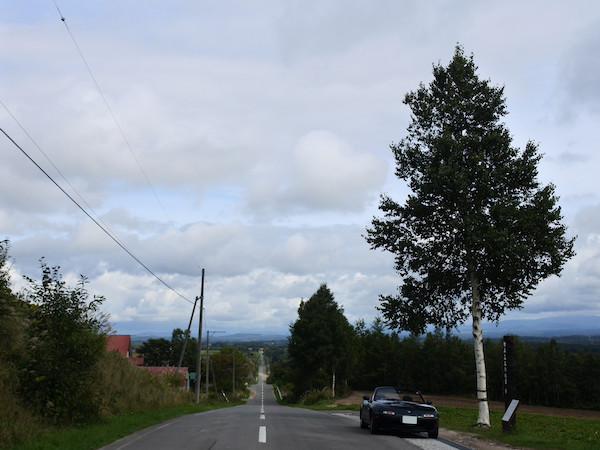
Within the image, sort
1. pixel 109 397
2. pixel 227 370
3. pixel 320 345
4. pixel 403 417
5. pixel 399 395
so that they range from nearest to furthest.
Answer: pixel 403 417 → pixel 399 395 → pixel 109 397 → pixel 320 345 → pixel 227 370

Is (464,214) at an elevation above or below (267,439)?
above

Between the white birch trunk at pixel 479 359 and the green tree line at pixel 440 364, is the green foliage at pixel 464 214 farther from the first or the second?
the green tree line at pixel 440 364

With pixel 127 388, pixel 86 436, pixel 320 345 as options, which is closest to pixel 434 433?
pixel 86 436

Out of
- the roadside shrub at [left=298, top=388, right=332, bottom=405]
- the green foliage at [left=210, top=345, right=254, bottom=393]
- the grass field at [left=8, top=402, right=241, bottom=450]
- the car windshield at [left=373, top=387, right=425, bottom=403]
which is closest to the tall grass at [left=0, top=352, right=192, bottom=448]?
the grass field at [left=8, top=402, right=241, bottom=450]

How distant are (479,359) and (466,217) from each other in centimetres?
479

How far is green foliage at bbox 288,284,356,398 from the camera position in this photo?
181 ft

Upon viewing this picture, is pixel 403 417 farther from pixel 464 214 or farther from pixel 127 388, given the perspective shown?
pixel 127 388

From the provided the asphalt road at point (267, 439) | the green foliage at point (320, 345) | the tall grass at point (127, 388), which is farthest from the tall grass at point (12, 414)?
the green foliage at point (320, 345)

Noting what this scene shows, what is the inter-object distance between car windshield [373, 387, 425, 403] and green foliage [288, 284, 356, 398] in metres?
40.4

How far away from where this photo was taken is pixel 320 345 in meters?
55.2

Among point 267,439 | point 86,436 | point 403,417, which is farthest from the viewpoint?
point 403,417

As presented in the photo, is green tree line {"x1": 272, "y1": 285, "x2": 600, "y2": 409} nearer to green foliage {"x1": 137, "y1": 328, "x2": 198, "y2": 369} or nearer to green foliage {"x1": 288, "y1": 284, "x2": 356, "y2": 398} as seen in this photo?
green foliage {"x1": 288, "y1": 284, "x2": 356, "y2": 398}

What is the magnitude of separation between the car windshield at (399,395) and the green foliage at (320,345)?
40438 millimetres

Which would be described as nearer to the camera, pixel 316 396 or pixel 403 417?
pixel 403 417
